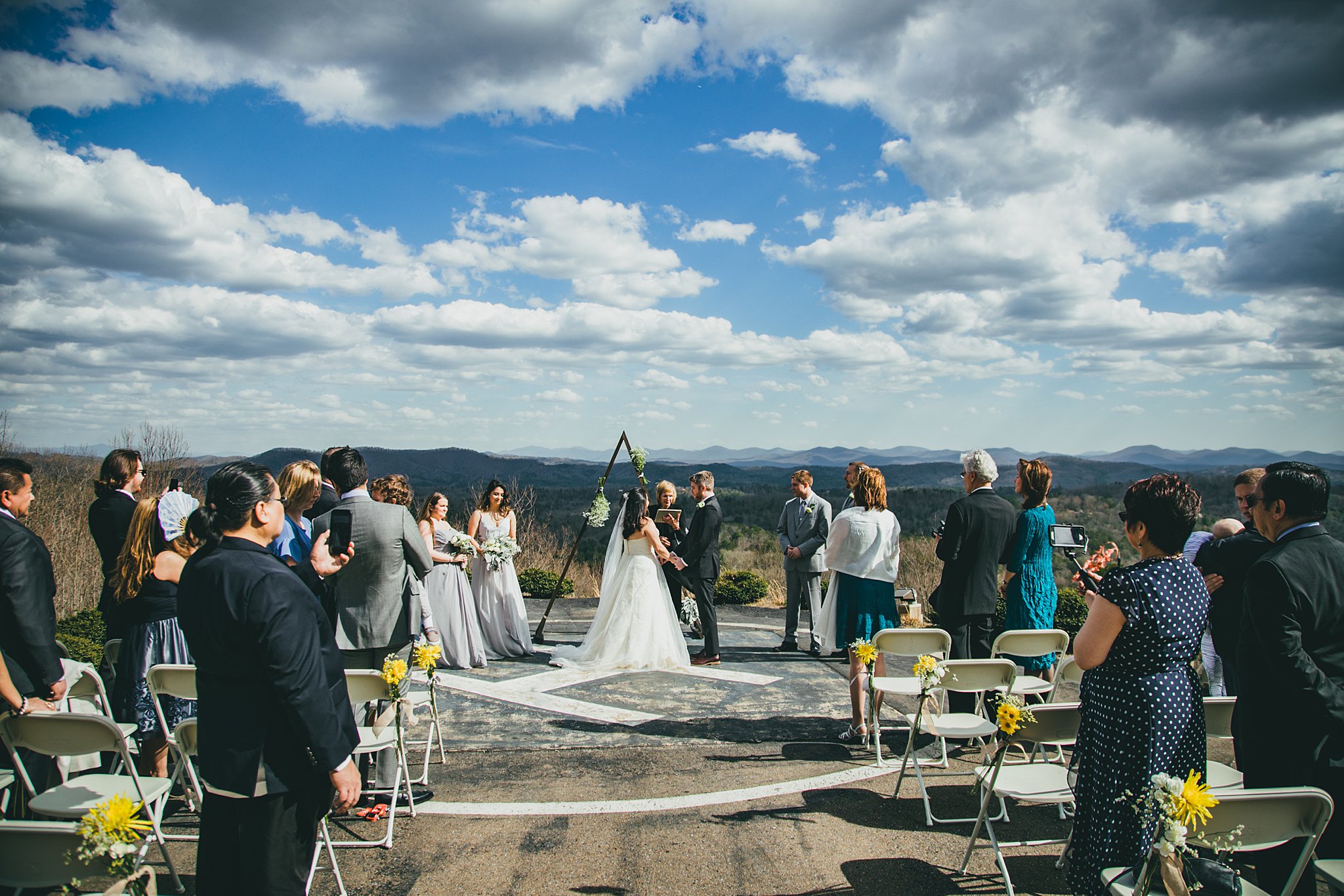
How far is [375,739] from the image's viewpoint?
4750 millimetres

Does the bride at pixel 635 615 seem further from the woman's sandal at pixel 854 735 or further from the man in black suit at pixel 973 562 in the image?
the man in black suit at pixel 973 562

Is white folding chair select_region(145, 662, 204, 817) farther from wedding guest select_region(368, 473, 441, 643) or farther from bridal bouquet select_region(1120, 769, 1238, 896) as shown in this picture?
bridal bouquet select_region(1120, 769, 1238, 896)

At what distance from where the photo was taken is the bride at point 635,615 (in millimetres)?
9078

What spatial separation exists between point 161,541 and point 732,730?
4461mm

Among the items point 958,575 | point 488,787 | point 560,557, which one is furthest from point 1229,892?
point 560,557

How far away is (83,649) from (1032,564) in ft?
28.3

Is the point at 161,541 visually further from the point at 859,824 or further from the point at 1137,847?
the point at 1137,847

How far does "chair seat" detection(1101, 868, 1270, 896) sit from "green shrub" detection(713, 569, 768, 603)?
1128 centimetres

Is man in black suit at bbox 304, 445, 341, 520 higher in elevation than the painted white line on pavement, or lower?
higher

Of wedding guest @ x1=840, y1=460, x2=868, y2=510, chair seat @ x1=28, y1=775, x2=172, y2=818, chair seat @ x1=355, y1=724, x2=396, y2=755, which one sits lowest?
chair seat @ x1=355, y1=724, x2=396, y2=755

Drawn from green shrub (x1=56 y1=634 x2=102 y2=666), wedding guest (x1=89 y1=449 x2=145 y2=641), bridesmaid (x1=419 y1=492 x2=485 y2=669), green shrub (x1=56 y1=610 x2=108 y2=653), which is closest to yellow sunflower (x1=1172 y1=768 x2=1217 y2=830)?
wedding guest (x1=89 y1=449 x2=145 y2=641)

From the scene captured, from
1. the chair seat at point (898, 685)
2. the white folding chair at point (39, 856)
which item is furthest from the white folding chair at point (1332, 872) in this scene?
the white folding chair at point (39, 856)

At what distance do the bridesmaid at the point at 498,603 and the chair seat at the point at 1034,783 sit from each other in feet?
21.3

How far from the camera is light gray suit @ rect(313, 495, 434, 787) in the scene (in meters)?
5.59
